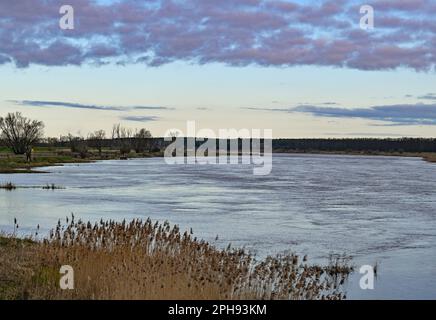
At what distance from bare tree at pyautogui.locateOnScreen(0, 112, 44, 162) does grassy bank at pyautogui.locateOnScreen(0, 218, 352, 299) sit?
307 ft

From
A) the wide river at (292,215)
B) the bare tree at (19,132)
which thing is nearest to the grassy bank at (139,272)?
the wide river at (292,215)

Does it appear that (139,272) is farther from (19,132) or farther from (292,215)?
(19,132)

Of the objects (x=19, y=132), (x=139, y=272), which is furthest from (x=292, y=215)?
(x=19, y=132)

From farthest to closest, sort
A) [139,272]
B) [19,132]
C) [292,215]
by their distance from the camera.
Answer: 1. [19,132]
2. [292,215]
3. [139,272]

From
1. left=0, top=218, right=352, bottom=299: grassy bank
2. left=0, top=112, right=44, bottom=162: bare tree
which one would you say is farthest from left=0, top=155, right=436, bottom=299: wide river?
left=0, top=112, right=44, bottom=162: bare tree

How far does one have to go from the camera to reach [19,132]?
111 m

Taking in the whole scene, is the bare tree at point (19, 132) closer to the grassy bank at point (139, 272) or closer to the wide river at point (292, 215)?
the wide river at point (292, 215)

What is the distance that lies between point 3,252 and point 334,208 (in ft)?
66.6

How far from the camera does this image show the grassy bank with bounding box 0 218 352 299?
11.0 metres

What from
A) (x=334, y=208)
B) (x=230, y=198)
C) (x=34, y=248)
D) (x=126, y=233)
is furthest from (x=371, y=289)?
(x=230, y=198)

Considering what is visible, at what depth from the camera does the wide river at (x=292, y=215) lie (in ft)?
57.8

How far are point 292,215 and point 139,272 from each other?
16851 mm

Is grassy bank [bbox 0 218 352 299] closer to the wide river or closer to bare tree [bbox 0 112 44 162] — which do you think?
the wide river

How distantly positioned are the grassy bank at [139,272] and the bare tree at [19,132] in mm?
93713
